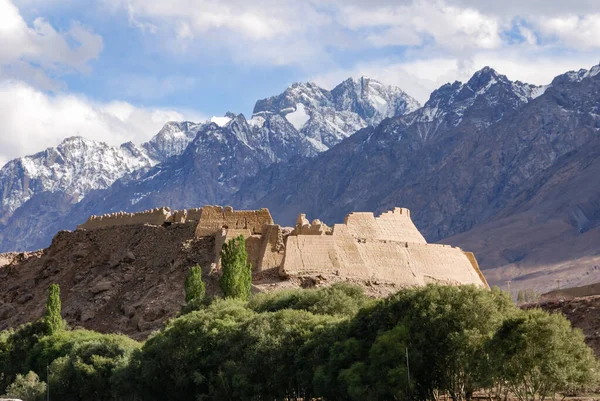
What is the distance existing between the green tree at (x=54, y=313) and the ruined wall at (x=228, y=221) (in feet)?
39.6

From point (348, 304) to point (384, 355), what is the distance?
18.2 m

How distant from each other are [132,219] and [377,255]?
76.4 feet

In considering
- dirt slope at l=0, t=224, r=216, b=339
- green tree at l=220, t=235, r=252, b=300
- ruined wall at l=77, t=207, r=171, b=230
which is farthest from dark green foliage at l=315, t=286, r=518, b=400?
ruined wall at l=77, t=207, r=171, b=230

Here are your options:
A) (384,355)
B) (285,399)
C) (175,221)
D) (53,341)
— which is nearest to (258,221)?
(175,221)

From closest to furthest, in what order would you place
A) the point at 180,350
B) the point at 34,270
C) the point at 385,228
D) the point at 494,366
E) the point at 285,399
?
the point at 494,366 < the point at 285,399 < the point at 180,350 < the point at 385,228 < the point at 34,270

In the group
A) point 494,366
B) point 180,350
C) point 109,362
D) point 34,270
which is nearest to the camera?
point 494,366

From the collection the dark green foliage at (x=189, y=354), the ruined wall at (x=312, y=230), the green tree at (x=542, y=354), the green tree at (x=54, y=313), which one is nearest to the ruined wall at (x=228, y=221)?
the ruined wall at (x=312, y=230)

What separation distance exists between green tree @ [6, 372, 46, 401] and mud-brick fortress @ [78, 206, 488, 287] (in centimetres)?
1685

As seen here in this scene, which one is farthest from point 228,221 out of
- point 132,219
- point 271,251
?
point 132,219

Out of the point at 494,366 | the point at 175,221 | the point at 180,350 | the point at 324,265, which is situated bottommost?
the point at 494,366

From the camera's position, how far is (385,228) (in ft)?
327

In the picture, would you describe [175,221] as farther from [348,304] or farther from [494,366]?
[494,366]

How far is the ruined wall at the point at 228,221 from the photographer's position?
327ft

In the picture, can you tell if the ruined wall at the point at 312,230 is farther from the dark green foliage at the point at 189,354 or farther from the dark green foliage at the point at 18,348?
the dark green foliage at the point at 18,348
